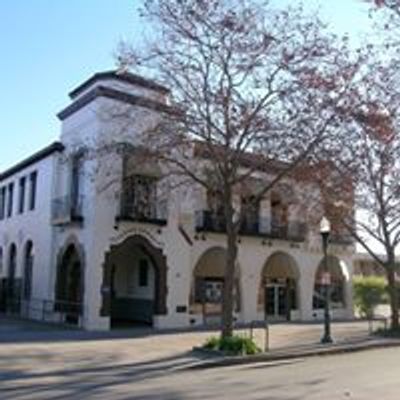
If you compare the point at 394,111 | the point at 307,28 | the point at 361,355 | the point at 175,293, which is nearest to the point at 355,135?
the point at 394,111

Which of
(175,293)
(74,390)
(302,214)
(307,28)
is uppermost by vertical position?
(307,28)

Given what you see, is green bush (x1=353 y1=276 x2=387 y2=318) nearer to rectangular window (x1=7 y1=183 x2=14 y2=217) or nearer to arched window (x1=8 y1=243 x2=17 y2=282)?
arched window (x1=8 y1=243 x2=17 y2=282)

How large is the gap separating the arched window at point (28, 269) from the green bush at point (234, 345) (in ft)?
59.7

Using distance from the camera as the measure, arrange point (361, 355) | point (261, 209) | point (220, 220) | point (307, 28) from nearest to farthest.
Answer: point (307, 28), point (361, 355), point (220, 220), point (261, 209)

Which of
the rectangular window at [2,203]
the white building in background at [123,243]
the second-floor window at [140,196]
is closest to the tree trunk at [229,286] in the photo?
the white building in background at [123,243]

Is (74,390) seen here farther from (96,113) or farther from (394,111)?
(96,113)

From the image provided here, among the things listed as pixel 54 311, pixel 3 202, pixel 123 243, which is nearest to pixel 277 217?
pixel 123 243

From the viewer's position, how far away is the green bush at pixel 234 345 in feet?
70.0

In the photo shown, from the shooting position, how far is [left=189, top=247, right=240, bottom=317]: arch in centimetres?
3588

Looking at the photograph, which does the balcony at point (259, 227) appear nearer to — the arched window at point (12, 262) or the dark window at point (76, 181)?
the dark window at point (76, 181)

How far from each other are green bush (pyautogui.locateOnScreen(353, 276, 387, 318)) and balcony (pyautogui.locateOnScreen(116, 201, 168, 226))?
17.6 meters

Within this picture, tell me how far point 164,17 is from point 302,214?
1365 centimetres

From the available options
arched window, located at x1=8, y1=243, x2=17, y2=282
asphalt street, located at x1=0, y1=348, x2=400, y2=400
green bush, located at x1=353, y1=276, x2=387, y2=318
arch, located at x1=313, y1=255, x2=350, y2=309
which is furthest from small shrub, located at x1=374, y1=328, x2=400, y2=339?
arched window, located at x1=8, y1=243, x2=17, y2=282

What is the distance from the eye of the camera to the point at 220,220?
36.6m
